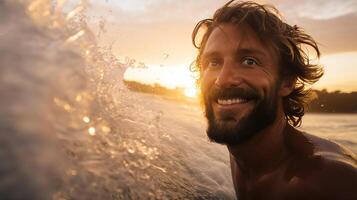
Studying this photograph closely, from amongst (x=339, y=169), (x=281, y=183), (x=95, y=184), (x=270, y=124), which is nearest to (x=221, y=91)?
(x=270, y=124)

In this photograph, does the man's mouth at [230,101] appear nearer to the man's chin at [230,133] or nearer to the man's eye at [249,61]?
the man's chin at [230,133]

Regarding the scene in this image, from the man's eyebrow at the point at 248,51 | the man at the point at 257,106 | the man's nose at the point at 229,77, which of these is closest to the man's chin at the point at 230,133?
the man at the point at 257,106

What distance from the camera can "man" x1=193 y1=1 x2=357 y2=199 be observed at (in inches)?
110

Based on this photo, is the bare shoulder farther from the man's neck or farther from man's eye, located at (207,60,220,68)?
man's eye, located at (207,60,220,68)

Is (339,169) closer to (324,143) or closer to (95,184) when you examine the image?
(324,143)

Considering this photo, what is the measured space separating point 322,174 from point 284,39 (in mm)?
1375

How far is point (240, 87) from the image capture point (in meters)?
2.91

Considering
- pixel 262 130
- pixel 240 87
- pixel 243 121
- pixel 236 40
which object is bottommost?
pixel 262 130

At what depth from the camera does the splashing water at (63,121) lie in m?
1.93

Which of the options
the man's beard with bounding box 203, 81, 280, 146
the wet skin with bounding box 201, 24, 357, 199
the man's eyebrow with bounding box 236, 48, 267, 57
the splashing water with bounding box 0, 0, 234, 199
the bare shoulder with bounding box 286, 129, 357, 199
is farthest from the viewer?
the man's eyebrow with bounding box 236, 48, 267, 57

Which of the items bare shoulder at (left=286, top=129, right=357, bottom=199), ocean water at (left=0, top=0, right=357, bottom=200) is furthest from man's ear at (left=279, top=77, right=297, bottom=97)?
ocean water at (left=0, top=0, right=357, bottom=200)

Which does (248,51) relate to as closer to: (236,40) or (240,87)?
(236,40)

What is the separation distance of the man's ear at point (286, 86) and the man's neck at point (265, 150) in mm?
289

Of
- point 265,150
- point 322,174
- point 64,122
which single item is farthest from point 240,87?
point 64,122
